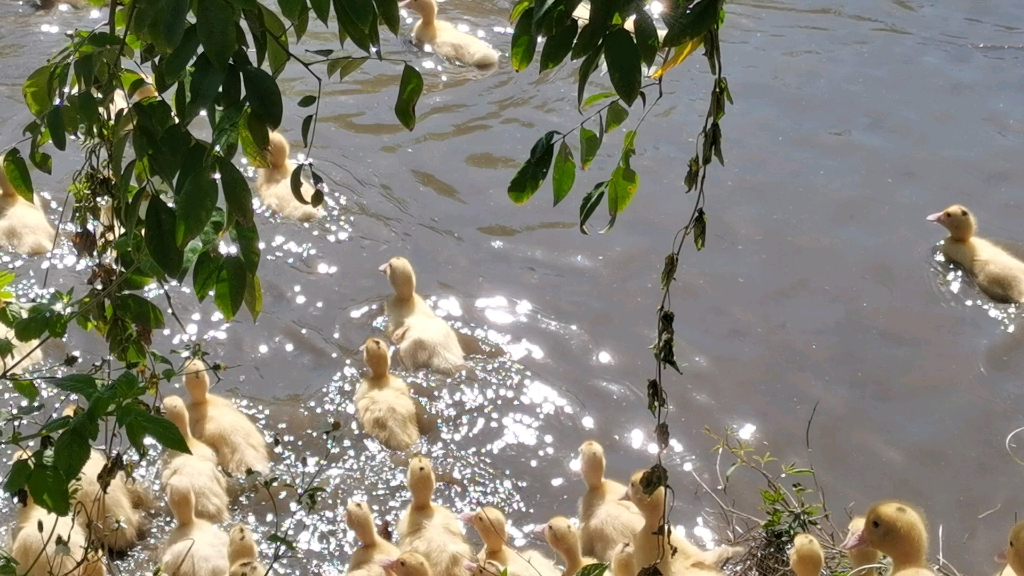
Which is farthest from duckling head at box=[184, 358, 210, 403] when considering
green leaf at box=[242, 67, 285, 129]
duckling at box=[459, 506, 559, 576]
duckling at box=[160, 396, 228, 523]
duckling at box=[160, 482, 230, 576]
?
green leaf at box=[242, 67, 285, 129]

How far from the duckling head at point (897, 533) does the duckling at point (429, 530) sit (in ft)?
4.92

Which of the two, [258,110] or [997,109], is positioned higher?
[258,110]

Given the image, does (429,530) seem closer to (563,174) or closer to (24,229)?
(563,174)

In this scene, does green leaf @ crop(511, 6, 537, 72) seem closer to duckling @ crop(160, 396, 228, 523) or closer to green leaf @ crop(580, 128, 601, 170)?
green leaf @ crop(580, 128, 601, 170)

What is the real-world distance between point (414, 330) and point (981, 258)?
3.16 m

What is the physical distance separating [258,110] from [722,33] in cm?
766

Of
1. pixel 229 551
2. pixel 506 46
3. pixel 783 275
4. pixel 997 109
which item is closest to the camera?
pixel 229 551

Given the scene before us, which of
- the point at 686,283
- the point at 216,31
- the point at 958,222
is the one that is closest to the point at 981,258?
the point at 958,222

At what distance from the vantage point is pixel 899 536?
370 centimetres

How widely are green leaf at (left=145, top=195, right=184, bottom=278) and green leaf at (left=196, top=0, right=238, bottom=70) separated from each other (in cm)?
29

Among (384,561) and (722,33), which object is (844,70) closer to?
A: (722,33)

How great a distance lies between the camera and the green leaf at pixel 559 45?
4.74 feet

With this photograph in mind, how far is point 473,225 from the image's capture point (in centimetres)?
645

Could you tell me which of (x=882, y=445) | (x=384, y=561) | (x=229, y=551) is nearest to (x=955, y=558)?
(x=882, y=445)
